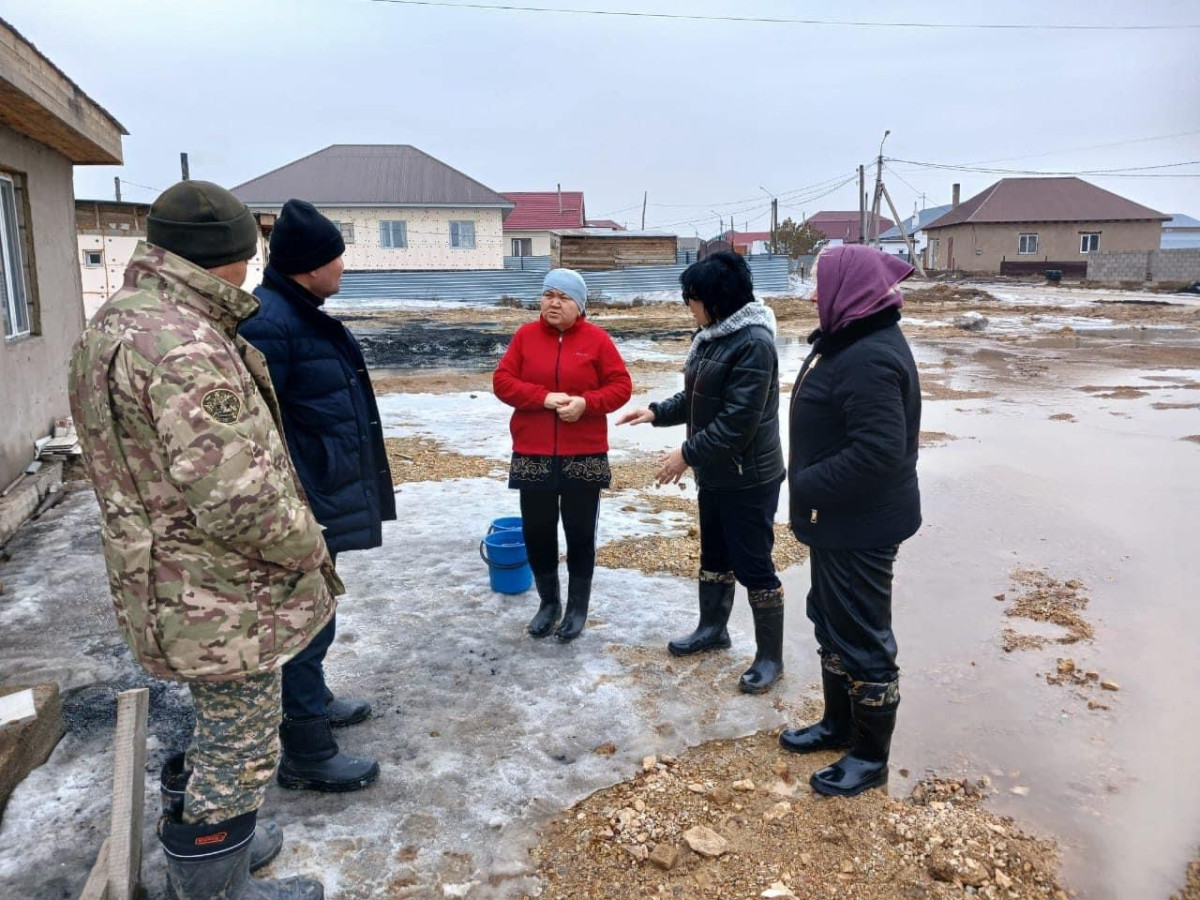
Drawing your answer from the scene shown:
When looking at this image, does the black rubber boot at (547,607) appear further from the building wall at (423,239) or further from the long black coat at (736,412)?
the building wall at (423,239)

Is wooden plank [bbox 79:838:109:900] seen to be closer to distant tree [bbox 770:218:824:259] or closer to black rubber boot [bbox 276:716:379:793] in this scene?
black rubber boot [bbox 276:716:379:793]

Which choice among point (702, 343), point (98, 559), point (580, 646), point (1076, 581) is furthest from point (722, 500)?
point (98, 559)

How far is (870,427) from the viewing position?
268cm

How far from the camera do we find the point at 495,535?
15.8 feet

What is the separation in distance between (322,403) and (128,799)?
4.10ft

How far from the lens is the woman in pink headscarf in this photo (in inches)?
106

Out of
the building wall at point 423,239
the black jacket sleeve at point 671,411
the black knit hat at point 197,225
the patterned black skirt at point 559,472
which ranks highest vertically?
the building wall at point 423,239

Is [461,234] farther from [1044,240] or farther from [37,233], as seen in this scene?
[1044,240]

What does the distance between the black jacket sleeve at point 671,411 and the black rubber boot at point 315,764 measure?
196 centimetres

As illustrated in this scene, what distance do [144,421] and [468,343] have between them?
16.9 m

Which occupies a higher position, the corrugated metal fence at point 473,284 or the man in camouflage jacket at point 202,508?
the corrugated metal fence at point 473,284

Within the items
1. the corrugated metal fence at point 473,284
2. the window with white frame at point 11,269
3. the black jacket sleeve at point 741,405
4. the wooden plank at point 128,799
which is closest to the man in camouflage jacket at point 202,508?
the wooden plank at point 128,799

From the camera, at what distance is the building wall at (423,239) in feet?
121

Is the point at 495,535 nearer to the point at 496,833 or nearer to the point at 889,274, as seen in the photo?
the point at 496,833
